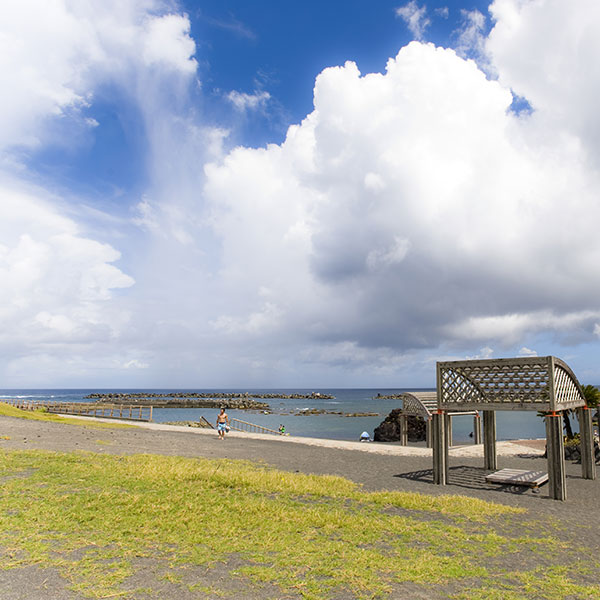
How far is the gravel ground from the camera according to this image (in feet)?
21.5

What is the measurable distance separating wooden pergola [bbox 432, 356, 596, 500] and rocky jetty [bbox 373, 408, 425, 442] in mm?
33085

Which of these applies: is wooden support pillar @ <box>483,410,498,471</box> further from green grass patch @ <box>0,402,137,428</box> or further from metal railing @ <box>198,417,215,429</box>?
metal railing @ <box>198,417,215,429</box>

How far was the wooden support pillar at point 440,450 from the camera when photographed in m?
16.0

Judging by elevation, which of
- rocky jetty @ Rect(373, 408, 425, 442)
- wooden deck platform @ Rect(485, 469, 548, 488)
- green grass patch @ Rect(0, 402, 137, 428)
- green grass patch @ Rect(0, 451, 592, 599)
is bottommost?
rocky jetty @ Rect(373, 408, 425, 442)

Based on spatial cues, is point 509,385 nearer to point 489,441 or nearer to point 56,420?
point 489,441

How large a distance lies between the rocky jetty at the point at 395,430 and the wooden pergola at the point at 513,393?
33085mm

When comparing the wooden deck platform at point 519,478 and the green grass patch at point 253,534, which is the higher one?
the green grass patch at point 253,534

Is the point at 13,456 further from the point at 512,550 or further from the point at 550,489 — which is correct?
the point at 550,489

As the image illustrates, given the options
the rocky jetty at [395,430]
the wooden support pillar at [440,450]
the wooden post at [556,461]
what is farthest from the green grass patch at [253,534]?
the rocky jetty at [395,430]

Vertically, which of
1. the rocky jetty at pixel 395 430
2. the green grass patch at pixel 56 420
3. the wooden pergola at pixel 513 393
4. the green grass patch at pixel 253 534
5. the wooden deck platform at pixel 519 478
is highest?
the wooden pergola at pixel 513 393

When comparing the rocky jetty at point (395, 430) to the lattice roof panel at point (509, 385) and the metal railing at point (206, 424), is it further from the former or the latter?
the lattice roof panel at point (509, 385)

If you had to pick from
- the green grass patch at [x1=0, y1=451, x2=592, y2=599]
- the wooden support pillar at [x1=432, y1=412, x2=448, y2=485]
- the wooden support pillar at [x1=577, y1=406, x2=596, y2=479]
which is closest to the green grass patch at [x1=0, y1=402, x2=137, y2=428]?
the green grass patch at [x1=0, y1=451, x2=592, y2=599]

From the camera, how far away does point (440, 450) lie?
1628 cm

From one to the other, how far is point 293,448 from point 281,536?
17.0 metres
